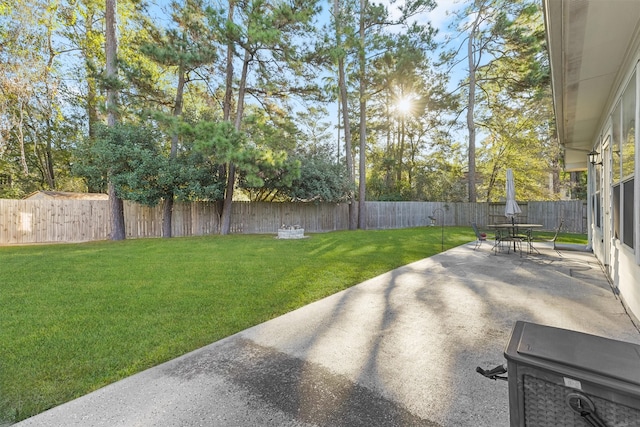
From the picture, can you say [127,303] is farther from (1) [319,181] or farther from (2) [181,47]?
(1) [319,181]

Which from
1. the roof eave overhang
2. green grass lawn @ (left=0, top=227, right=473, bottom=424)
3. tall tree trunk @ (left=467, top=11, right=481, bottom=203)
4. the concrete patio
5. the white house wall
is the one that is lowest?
the concrete patio

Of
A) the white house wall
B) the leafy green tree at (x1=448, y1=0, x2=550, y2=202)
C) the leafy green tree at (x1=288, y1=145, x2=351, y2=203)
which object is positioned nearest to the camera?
the white house wall

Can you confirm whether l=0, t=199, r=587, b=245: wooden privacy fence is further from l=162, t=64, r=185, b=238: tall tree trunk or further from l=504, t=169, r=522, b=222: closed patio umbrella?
l=504, t=169, r=522, b=222: closed patio umbrella

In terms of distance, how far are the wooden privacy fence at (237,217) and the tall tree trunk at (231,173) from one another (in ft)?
2.18

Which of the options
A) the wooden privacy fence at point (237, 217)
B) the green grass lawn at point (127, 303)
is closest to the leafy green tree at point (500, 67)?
the wooden privacy fence at point (237, 217)

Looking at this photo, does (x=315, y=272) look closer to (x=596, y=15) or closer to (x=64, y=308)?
(x=64, y=308)

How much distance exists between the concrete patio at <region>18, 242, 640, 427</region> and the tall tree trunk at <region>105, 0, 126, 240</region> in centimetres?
966

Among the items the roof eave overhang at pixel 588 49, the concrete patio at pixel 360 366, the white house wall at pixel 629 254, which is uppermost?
the roof eave overhang at pixel 588 49

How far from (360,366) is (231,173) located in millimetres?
10587

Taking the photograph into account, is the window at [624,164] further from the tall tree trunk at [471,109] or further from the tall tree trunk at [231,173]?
the tall tree trunk at [471,109]

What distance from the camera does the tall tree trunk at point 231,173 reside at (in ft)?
36.1

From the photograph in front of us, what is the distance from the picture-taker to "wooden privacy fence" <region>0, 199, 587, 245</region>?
966cm

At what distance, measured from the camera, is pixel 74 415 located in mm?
1604

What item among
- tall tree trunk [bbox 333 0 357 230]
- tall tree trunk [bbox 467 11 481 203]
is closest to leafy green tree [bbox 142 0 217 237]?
tall tree trunk [bbox 333 0 357 230]
